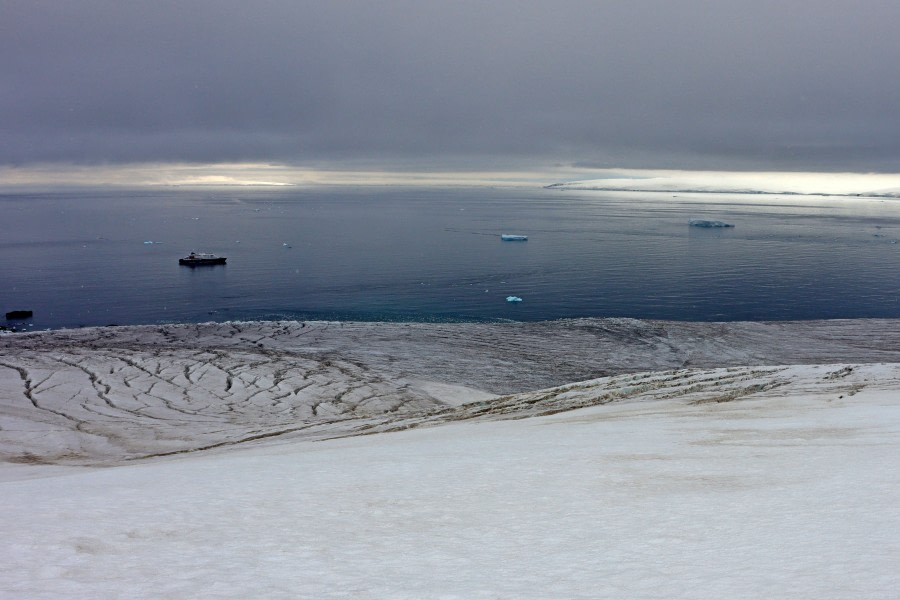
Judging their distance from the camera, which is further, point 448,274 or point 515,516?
point 448,274

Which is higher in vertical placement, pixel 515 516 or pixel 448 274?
pixel 448 274

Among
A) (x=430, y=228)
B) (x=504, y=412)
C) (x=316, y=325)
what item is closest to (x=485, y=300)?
(x=316, y=325)

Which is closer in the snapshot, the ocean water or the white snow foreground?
the white snow foreground

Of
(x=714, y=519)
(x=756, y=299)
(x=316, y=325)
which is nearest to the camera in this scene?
(x=714, y=519)

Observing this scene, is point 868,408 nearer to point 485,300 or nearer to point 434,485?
point 434,485

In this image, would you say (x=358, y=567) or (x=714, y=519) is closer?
(x=358, y=567)

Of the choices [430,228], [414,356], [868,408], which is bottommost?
[414,356]

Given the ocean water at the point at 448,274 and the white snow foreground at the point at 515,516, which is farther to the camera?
the ocean water at the point at 448,274

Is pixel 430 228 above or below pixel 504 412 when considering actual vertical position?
above
